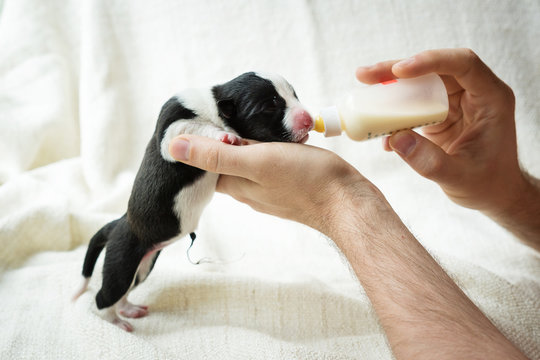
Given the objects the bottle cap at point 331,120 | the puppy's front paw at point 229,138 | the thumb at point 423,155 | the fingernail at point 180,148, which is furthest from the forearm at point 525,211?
the fingernail at point 180,148

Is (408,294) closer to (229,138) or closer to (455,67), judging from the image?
(229,138)

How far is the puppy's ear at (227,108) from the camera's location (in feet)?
4.54

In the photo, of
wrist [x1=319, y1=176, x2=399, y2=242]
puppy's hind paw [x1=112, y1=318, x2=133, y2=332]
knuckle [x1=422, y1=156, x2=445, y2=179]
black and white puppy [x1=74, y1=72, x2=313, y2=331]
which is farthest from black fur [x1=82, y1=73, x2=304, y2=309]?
knuckle [x1=422, y1=156, x2=445, y2=179]

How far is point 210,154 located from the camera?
50.3 inches

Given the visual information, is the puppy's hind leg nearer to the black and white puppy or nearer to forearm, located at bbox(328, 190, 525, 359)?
the black and white puppy

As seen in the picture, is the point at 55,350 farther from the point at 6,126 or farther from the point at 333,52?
the point at 333,52

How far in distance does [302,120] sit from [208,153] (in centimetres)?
30

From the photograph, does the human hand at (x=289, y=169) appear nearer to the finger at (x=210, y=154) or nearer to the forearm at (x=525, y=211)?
the finger at (x=210, y=154)

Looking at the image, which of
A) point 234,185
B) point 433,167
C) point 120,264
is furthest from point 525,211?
point 120,264

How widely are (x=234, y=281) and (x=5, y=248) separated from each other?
3.53ft

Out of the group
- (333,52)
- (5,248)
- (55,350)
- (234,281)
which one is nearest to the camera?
(55,350)

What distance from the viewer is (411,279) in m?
1.13

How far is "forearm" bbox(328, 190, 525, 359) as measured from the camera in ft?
3.31

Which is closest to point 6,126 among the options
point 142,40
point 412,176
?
point 142,40
